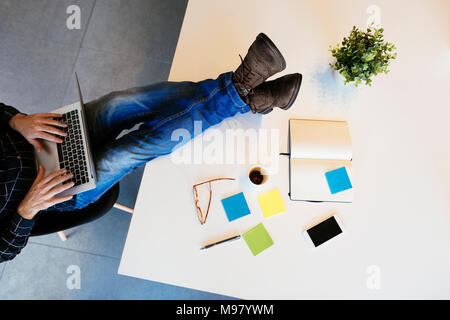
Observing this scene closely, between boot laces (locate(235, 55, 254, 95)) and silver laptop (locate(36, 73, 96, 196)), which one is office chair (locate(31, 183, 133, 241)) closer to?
silver laptop (locate(36, 73, 96, 196))

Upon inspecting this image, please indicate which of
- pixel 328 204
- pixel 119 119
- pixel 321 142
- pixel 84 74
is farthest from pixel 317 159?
pixel 84 74

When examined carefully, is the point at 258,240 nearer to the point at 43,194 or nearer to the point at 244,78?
the point at 244,78

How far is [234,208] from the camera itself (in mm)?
1034

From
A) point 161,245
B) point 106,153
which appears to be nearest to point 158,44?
point 106,153

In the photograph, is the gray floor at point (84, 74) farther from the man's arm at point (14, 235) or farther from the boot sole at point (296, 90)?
the boot sole at point (296, 90)

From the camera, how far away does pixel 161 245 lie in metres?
1.02

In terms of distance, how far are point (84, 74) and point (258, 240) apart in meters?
1.60

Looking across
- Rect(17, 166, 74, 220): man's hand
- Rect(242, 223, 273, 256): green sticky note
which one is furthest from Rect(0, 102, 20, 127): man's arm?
Rect(242, 223, 273, 256): green sticky note

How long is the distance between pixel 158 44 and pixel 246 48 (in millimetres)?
1007

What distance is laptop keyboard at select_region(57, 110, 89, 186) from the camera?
104cm

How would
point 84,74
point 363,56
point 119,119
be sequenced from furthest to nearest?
point 84,74, point 119,119, point 363,56

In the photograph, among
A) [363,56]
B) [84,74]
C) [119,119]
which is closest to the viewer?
[363,56]

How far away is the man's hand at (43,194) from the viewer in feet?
3.21

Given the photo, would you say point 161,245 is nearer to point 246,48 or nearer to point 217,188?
point 217,188
